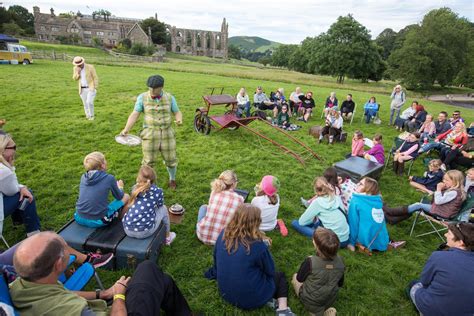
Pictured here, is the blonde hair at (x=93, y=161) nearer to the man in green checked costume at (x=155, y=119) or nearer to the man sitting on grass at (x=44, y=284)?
the man in green checked costume at (x=155, y=119)

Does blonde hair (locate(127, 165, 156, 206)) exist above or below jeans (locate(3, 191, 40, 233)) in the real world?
above

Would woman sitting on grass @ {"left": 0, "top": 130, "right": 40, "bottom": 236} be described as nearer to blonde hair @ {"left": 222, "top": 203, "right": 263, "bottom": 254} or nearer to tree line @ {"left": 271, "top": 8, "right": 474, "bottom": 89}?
blonde hair @ {"left": 222, "top": 203, "right": 263, "bottom": 254}

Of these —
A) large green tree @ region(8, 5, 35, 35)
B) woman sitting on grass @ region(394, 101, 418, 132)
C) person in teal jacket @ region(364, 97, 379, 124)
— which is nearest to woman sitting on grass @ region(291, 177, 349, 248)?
woman sitting on grass @ region(394, 101, 418, 132)

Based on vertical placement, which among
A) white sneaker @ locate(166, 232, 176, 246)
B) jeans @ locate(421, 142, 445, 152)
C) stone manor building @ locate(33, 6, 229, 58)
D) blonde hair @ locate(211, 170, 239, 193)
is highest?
Result: stone manor building @ locate(33, 6, 229, 58)

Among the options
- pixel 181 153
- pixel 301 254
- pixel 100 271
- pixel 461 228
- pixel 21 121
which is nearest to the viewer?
pixel 461 228

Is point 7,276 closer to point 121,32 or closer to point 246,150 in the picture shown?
point 246,150

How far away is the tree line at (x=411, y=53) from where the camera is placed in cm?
3938

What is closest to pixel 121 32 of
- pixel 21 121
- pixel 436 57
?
pixel 436 57

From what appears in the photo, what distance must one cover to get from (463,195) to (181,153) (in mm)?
6273

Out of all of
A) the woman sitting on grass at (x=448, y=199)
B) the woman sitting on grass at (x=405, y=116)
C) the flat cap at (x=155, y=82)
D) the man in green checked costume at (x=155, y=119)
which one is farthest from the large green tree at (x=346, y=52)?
the flat cap at (x=155, y=82)

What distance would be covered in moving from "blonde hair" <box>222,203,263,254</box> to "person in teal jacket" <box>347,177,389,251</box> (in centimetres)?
220

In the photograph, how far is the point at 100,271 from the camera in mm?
3664

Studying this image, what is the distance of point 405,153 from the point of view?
7562 mm

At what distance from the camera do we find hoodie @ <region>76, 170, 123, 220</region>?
12.3 feet
